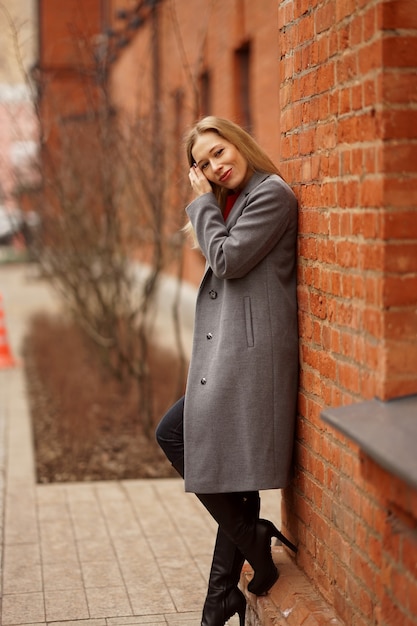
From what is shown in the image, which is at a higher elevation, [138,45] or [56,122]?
[138,45]

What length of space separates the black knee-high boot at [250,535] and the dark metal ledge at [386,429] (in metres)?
0.89

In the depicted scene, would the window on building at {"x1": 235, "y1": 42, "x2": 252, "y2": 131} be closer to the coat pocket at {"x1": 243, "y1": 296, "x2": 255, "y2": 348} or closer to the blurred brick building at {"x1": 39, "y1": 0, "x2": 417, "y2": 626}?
the blurred brick building at {"x1": 39, "y1": 0, "x2": 417, "y2": 626}

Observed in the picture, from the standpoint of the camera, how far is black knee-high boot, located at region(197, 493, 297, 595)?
359cm

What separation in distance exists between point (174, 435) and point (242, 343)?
553 millimetres

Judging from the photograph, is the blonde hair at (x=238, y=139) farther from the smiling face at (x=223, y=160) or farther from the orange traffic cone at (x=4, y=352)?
the orange traffic cone at (x=4, y=352)

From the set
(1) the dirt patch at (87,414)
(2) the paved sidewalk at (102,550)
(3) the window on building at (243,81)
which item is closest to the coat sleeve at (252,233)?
(2) the paved sidewalk at (102,550)

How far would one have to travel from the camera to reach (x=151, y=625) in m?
4.12

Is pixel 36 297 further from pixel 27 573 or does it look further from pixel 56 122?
pixel 27 573

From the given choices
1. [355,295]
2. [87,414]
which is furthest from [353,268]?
[87,414]

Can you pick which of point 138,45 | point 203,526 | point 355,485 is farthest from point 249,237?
point 138,45

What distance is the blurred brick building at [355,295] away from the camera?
8.73ft

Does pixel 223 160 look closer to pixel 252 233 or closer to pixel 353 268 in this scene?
pixel 252 233

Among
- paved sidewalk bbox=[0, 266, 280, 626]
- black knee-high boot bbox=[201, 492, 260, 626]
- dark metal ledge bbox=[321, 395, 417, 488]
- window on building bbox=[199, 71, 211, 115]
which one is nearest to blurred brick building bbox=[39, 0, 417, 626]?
dark metal ledge bbox=[321, 395, 417, 488]

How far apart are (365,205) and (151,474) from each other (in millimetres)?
4363
